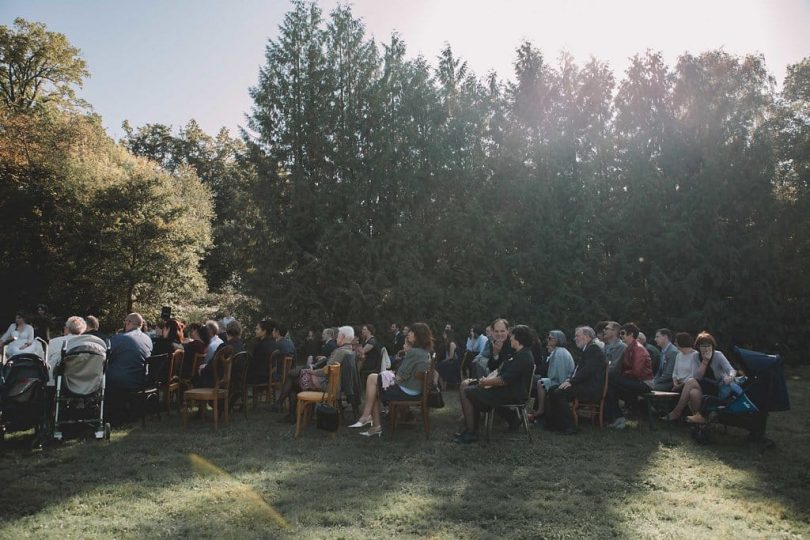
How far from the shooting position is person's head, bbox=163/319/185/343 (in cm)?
990

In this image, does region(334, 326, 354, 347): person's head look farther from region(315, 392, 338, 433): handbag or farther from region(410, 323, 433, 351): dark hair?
region(410, 323, 433, 351): dark hair

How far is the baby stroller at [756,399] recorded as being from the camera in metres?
7.12

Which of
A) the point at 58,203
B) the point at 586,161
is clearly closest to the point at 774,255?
the point at 586,161

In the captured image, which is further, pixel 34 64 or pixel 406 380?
pixel 34 64

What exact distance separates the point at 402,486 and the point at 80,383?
4.35 meters

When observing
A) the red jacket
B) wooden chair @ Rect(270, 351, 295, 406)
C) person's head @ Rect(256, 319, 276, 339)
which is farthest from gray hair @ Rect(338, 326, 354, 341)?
the red jacket

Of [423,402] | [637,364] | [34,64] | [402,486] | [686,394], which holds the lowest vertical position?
[402,486]

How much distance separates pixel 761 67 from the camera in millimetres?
22719

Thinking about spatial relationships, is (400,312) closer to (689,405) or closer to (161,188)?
(161,188)

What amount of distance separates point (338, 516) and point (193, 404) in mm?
6531

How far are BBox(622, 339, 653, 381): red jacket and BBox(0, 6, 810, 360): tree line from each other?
10974mm

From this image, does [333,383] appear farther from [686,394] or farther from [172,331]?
[686,394]

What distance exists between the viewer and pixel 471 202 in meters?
20.6

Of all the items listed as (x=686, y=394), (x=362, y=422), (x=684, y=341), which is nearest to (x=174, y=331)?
(x=362, y=422)
